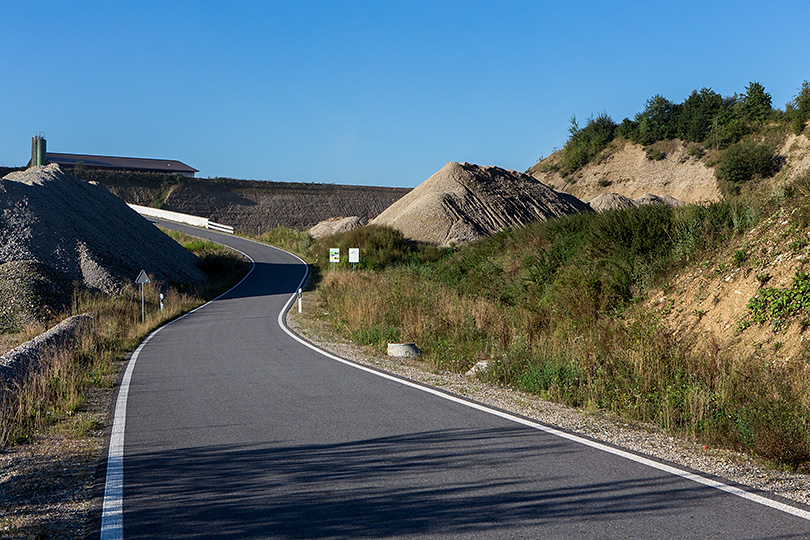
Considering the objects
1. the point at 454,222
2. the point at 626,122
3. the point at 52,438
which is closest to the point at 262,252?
the point at 454,222

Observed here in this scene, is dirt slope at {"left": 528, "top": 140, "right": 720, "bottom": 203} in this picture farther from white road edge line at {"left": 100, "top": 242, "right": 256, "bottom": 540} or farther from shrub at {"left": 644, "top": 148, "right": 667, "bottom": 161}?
white road edge line at {"left": 100, "top": 242, "right": 256, "bottom": 540}

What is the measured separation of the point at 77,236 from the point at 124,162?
81.3m

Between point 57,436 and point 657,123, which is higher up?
point 657,123

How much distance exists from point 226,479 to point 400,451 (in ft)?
5.43

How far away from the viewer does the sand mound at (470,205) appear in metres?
46.0

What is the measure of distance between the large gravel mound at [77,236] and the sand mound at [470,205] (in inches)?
625

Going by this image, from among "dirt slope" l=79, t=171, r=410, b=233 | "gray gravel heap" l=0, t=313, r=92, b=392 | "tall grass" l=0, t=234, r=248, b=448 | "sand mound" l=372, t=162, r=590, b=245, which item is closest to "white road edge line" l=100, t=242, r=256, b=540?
→ "tall grass" l=0, t=234, r=248, b=448

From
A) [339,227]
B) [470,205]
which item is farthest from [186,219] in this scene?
[470,205]

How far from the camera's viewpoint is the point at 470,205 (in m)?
48.8

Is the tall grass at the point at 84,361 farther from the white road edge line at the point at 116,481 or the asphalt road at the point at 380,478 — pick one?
the asphalt road at the point at 380,478

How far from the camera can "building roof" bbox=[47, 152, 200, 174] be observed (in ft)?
320

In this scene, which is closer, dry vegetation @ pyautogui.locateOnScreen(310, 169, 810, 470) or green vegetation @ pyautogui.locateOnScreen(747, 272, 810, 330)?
dry vegetation @ pyautogui.locateOnScreen(310, 169, 810, 470)

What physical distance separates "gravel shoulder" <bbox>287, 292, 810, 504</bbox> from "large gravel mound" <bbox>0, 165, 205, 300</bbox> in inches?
840

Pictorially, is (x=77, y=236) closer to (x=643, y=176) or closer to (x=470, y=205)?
(x=470, y=205)
